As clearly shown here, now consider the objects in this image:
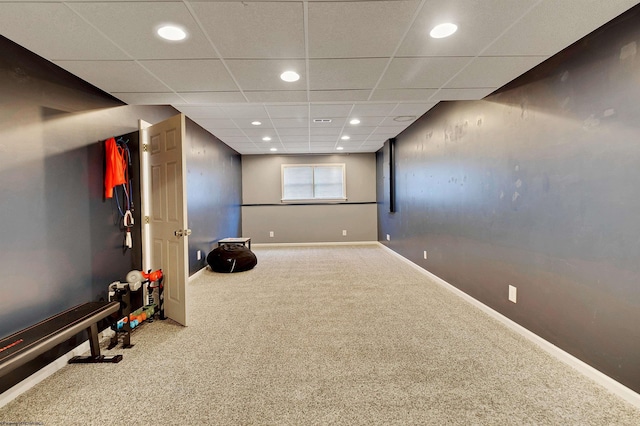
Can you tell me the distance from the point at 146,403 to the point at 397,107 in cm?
383

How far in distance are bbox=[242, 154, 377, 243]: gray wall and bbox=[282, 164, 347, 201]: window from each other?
159 mm

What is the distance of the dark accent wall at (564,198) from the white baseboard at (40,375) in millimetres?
3572

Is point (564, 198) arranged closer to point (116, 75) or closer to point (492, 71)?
point (492, 71)

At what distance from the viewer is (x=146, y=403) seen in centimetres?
163

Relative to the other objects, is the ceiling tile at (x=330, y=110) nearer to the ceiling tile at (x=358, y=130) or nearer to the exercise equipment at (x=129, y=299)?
the ceiling tile at (x=358, y=130)

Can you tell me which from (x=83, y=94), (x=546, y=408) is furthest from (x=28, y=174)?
(x=546, y=408)

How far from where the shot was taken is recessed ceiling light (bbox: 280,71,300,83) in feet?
7.83

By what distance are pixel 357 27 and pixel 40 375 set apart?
303 centimetres

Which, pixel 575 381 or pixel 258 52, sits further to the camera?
pixel 258 52

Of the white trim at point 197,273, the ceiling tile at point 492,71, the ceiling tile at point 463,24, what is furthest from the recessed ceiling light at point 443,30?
the white trim at point 197,273

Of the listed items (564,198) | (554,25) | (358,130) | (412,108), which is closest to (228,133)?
(358,130)

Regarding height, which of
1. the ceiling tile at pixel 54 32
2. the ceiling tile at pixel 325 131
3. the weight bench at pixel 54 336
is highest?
the ceiling tile at pixel 325 131

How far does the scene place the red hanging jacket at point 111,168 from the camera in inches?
97.9

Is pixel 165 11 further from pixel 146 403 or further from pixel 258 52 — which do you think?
pixel 146 403
